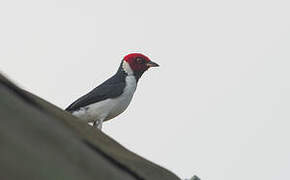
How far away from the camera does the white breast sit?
362 inches

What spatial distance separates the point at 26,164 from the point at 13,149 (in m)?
0.03

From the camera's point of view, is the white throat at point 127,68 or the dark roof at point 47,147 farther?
the white throat at point 127,68

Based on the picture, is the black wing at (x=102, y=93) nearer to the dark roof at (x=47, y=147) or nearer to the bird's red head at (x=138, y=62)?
the bird's red head at (x=138, y=62)

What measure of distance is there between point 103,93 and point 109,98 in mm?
247

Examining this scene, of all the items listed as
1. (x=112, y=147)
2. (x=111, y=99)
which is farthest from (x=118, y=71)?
A: (x=112, y=147)

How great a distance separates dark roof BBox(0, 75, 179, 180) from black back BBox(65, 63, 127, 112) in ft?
25.0

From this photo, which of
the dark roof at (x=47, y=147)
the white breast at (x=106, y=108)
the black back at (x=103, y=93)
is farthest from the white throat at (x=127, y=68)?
the dark roof at (x=47, y=147)

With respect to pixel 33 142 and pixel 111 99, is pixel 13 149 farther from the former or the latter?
pixel 111 99

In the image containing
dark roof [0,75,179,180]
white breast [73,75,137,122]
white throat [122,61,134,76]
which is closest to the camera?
dark roof [0,75,179,180]

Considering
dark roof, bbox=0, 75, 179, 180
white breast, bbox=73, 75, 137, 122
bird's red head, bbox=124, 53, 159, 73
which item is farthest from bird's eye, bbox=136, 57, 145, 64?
dark roof, bbox=0, 75, 179, 180

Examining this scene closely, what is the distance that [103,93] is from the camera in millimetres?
9516

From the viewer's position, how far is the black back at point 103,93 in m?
9.41

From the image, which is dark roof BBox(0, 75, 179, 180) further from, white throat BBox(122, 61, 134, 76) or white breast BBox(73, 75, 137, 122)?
white throat BBox(122, 61, 134, 76)

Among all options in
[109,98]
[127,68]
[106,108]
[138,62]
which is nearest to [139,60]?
[138,62]
